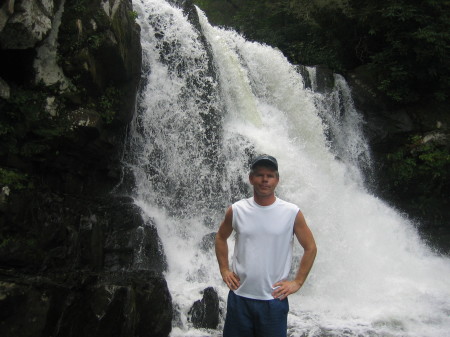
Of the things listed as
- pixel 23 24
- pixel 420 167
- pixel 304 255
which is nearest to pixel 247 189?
pixel 23 24

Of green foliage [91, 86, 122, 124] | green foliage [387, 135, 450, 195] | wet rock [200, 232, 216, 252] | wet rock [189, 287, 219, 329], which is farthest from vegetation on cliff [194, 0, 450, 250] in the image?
green foliage [91, 86, 122, 124]

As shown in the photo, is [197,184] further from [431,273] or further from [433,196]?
[433,196]

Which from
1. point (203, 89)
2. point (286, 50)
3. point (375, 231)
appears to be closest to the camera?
point (203, 89)

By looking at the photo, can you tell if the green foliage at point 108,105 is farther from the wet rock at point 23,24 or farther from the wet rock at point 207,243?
the wet rock at point 207,243

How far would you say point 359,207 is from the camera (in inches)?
386

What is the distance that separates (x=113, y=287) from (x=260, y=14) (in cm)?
1539

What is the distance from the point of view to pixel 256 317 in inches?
95.4

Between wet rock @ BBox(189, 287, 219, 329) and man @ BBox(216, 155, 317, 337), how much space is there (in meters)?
3.02

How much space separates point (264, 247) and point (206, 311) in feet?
11.0

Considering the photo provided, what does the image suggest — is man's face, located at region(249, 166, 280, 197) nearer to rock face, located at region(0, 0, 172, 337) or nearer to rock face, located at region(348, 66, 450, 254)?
rock face, located at region(0, 0, 172, 337)

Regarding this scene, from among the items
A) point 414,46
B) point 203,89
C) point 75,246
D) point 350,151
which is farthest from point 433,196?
point 75,246

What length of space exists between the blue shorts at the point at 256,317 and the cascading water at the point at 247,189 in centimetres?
288

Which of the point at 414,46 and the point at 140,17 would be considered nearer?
the point at 140,17

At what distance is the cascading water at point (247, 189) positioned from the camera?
6500 mm
